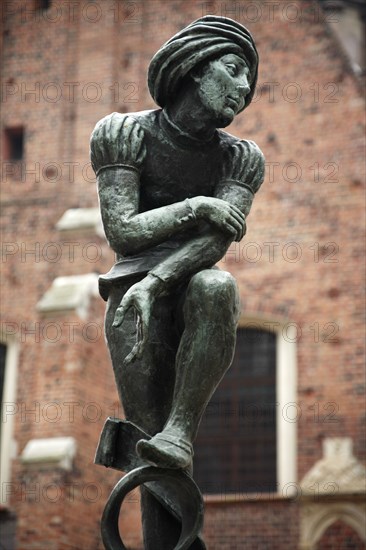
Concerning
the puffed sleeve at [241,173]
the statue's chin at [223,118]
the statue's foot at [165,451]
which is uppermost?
the statue's chin at [223,118]

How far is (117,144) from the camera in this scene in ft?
12.6

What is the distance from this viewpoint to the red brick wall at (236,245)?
13.6 m

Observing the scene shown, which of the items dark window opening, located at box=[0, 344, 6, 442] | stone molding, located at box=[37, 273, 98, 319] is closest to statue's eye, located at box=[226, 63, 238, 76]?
stone molding, located at box=[37, 273, 98, 319]

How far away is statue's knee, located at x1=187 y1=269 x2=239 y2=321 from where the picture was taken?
360 cm

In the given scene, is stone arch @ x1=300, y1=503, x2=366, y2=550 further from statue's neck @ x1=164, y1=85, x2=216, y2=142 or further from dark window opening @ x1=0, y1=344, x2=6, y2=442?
statue's neck @ x1=164, y1=85, x2=216, y2=142

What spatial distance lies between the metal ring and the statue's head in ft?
4.25

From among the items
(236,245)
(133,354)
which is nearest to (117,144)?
(133,354)

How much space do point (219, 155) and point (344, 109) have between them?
11.3 metres

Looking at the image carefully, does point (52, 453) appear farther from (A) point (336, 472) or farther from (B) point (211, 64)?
(B) point (211, 64)

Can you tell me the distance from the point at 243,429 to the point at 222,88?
34.9ft

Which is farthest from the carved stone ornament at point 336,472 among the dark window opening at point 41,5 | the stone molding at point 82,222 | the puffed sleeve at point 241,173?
the puffed sleeve at point 241,173

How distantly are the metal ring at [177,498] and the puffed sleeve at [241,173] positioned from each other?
1.04 metres

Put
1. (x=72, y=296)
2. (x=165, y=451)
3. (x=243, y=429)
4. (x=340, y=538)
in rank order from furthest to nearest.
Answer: (x=72, y=296) < (x=243, y=429) < (x=340, y=538) < (x=165, y=451)

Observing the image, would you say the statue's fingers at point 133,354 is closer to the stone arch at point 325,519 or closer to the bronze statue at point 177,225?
the bronze statue at point 177,225
